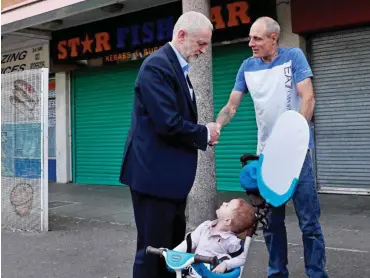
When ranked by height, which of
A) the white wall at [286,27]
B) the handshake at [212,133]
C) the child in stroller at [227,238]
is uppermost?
the white wall at [286,27]

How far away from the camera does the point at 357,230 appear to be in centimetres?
604

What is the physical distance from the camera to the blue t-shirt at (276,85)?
3615mm

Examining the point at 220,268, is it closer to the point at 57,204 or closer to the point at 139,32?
the point at 57,204

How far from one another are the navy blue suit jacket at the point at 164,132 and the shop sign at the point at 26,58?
10106mm

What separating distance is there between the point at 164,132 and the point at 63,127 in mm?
10285

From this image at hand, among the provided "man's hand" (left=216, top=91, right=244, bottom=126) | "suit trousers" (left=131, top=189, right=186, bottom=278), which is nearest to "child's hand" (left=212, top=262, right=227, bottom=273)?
"suit trousers" (left=131, top=189, right=186, bottom=278)

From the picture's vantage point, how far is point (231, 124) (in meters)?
9.68

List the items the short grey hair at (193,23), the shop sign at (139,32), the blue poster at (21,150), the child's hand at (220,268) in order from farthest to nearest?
1. the shop sign at (139,32)
2. the blue poster at (21,150)
3. the short grey hair at (193,23)
4. the child's hand at (220,268)

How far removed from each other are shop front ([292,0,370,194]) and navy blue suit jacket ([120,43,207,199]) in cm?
582

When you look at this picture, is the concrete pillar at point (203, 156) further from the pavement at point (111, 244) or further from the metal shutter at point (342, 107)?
the metal shutter at point (342, 107)

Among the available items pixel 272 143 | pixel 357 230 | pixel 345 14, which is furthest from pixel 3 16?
pixel 272 143

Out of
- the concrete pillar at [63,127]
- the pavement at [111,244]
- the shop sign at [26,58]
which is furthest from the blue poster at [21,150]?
the shop sign at [26,58]

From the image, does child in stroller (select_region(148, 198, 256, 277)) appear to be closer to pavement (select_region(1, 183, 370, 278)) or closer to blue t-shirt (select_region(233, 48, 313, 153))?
blue t-shirt (select_region(233, 48, 313, 153))

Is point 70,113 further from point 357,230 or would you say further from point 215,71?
point 357,230
